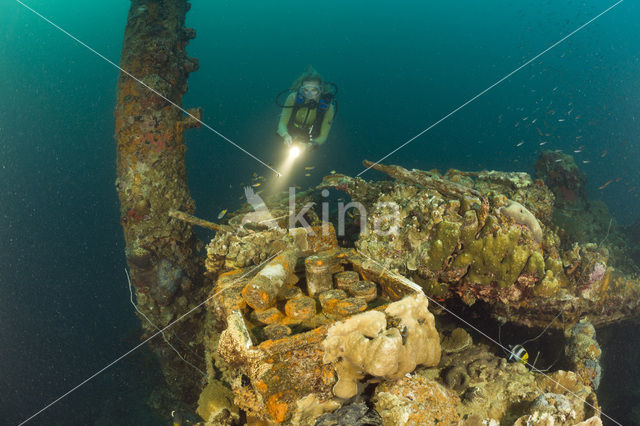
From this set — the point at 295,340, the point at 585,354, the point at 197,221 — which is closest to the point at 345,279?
the point at 295,340

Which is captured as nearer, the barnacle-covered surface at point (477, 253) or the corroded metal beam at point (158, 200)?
the barnacle-covered surface at point (477, 253)

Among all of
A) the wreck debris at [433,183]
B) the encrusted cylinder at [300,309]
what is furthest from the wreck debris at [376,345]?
the wreck debris at [433,183]

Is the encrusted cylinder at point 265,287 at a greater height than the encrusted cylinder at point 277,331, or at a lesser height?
greater

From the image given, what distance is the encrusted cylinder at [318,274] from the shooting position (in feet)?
11.5

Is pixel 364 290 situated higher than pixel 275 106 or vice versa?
pixel 275 106

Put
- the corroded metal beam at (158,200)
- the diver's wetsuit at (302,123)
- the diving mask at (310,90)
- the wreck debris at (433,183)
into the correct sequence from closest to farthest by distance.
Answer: the wreck debris at (433,183) → the corroded metal beam at (158,200) → the diving mask at (310,90) → the diver's wetsuit at (302,123)

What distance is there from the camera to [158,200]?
5715 mm

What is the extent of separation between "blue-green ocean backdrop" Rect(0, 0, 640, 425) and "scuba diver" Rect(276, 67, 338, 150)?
20.0 meters

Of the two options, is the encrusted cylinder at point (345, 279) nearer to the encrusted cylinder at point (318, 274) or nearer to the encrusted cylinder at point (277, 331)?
the encrusted cylinder at point (318, 274)

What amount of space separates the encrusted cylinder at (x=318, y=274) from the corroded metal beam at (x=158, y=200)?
3254 millimetres

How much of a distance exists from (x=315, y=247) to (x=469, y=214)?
2.13 metres

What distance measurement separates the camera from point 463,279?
14.9ft

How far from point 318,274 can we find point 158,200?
3.75 metres

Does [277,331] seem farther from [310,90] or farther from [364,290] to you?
[310,90]
